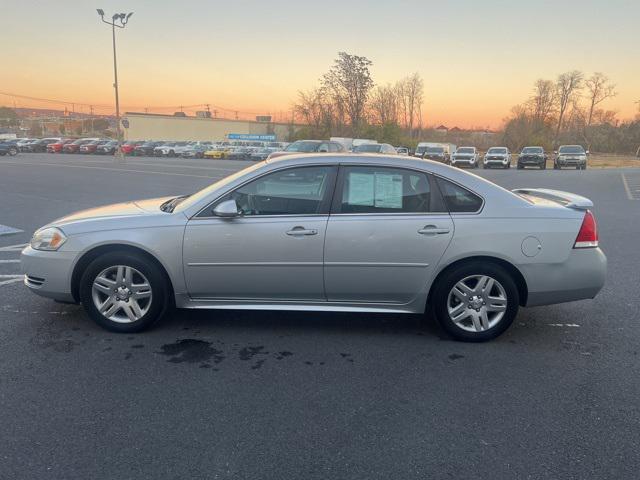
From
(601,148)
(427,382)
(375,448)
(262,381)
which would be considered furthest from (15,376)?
(601,148)

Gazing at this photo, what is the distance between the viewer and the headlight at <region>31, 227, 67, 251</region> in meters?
4.25

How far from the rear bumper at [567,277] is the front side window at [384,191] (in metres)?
1.02

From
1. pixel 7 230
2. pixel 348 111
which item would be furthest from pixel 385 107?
pixel 7 230

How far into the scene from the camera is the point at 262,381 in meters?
3.48

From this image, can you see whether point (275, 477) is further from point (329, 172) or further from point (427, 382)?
point (329, 172)

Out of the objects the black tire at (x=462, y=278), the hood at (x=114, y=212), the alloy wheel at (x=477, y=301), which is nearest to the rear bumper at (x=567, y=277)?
the black tire at (x=462, y=278)

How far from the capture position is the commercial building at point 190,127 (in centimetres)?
8438

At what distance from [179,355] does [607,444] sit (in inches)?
113

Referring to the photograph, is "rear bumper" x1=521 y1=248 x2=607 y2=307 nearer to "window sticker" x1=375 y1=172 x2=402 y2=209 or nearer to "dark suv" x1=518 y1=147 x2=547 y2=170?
"window sticker" x1=375 y1=172 x2=402 y2=209

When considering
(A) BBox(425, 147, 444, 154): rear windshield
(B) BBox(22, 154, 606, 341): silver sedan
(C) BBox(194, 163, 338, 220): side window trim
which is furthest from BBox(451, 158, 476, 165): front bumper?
(C) BBox(194, 163, 338, 220): side window trim

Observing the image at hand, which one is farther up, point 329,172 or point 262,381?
point 329,172

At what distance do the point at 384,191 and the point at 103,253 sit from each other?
2.40 m

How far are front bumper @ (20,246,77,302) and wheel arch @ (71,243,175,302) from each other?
4 cm

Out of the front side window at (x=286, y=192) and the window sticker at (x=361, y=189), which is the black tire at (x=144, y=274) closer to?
the front side window at (x=286, y=192)
